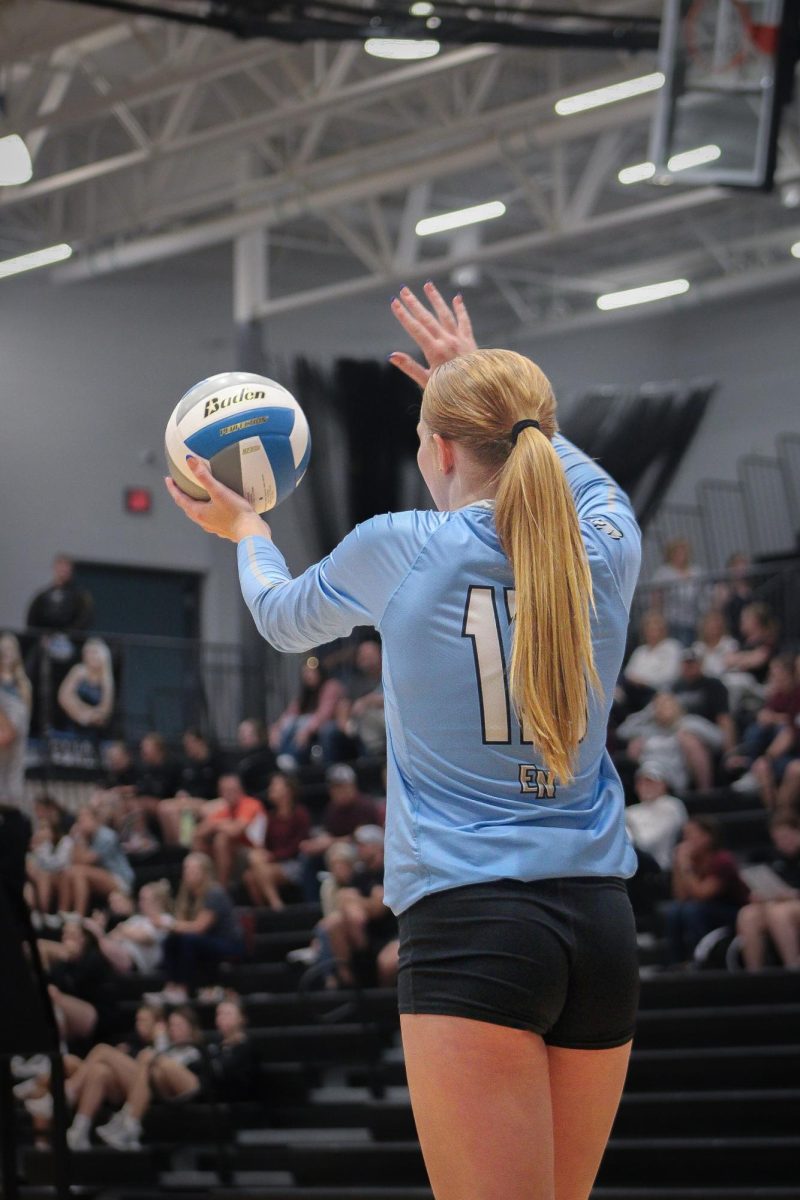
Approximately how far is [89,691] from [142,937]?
4.05 m

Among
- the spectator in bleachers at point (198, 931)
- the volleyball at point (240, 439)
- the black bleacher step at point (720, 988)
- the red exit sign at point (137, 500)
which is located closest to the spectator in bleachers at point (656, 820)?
the black bleacher step at point (720, 988)

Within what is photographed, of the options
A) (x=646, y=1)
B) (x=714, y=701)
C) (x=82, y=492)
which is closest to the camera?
(x=714, y=701)

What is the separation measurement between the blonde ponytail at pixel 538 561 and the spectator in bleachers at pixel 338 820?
32.2 feet

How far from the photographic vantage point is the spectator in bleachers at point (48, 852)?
40.7ft

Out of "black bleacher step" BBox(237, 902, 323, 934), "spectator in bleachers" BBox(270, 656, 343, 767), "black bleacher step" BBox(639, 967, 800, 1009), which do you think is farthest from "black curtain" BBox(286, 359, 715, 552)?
"black bleacher step" BBox(639, 967, 800, 1009)

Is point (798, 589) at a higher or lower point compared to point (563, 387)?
lower

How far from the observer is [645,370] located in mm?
23719

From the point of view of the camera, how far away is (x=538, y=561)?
222 cm

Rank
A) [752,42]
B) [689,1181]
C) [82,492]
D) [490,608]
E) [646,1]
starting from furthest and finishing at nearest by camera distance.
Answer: [82,492] < [646,1] < [689,1181] < [752,42] < [490,608]

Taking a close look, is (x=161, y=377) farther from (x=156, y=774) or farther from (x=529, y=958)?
(x=529, y=958)

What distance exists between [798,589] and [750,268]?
7676mm

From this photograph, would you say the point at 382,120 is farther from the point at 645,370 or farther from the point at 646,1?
the point at 645,370

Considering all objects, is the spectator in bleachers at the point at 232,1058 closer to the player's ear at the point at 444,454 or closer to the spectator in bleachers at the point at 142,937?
the spectator in bleachers at the point at 142,937

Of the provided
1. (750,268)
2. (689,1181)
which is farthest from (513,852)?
(750,268)
